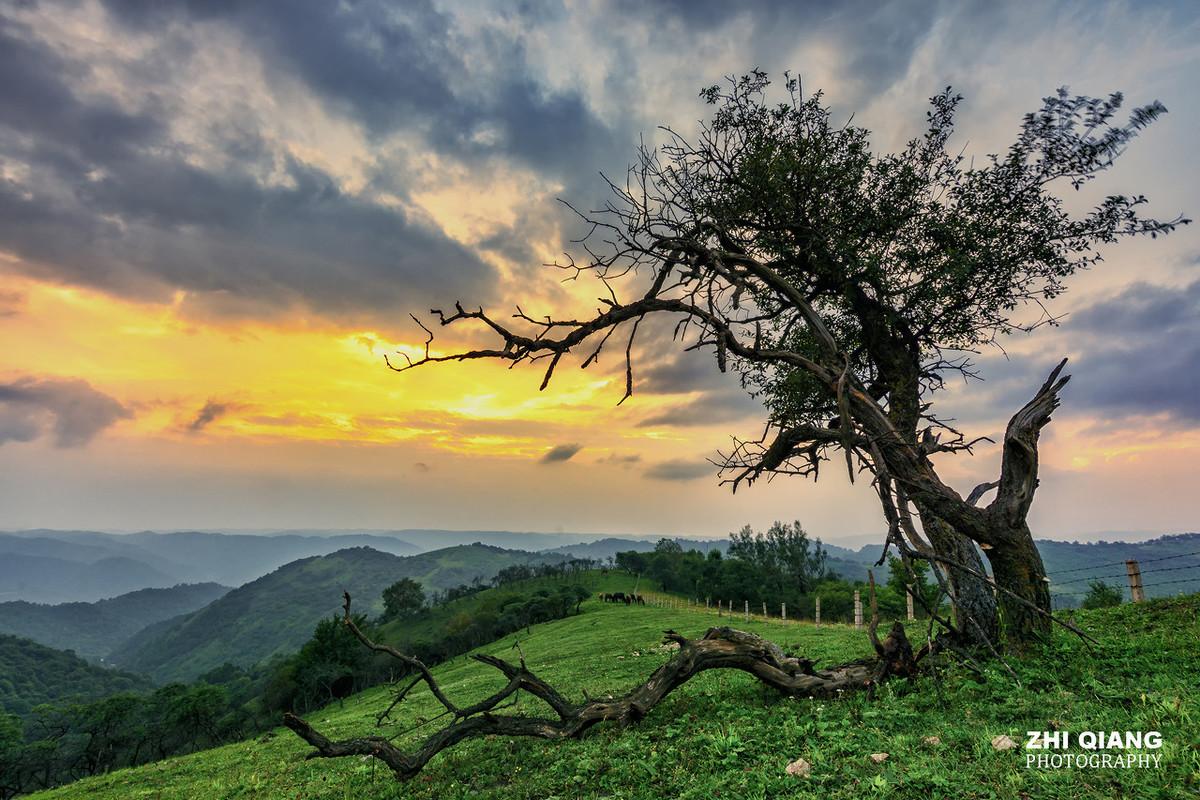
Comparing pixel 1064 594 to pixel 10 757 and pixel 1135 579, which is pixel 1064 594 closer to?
pixel 1135 579

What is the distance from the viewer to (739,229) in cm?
1306

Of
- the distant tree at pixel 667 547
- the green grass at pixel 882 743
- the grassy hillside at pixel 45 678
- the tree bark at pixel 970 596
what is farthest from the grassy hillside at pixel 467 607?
the tree bark at pixel 970 596

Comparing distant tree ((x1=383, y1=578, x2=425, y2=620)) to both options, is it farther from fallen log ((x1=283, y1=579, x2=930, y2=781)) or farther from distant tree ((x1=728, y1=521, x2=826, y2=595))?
fallen log ((x1=283, y1=579, x2=930, y2=781))

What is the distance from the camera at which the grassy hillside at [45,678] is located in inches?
5861

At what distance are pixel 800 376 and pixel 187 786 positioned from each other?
23047 millimetres

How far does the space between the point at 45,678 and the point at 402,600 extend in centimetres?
12749

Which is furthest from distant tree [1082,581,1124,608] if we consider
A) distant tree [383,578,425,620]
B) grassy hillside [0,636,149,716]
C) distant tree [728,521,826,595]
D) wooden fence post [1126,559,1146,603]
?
grassy hillside [0,636,149,716]

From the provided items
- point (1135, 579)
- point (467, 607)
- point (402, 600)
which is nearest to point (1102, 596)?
point (1135, 579)

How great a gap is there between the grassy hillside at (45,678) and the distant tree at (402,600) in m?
76.5

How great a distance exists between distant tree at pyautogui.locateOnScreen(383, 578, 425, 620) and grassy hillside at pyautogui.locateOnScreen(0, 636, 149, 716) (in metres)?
76.5

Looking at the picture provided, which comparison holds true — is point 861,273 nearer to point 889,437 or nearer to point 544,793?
point 889,437

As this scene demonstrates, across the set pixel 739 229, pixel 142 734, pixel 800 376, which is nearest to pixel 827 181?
pixel 739 229

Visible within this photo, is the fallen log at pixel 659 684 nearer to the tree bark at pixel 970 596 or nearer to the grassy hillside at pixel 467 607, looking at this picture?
the tree bark at pixel 970 596

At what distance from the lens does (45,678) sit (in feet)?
560
